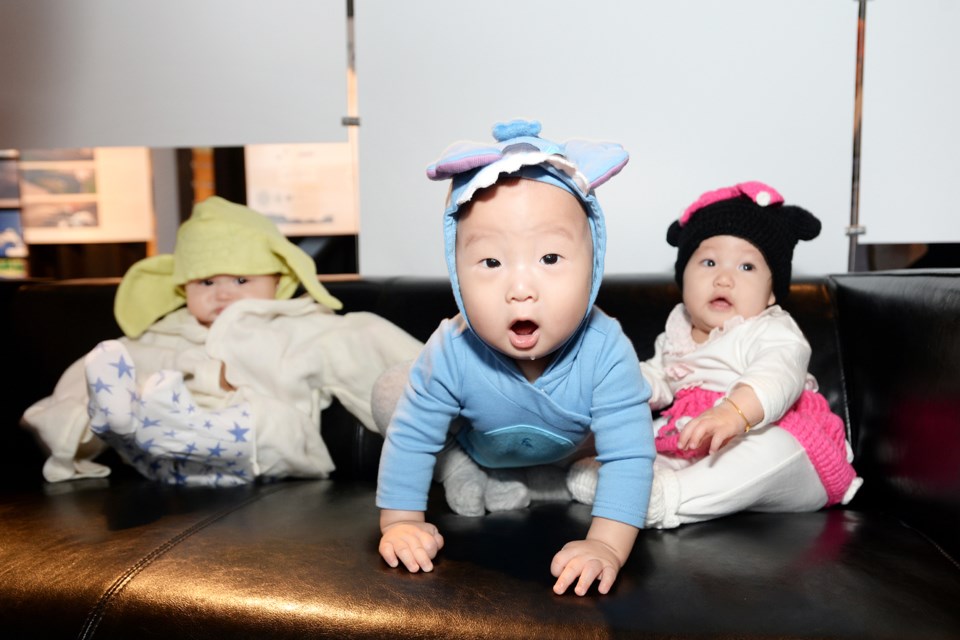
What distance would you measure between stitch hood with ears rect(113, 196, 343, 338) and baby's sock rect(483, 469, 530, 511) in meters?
0.62

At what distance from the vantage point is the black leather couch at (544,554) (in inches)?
35.0

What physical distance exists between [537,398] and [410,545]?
0.27m

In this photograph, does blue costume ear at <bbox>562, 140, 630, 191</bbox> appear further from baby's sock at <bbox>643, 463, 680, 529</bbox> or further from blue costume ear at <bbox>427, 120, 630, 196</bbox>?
baby's sock at <bbox>643, 463, 680, 529</bbox>

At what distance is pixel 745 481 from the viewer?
121 cm

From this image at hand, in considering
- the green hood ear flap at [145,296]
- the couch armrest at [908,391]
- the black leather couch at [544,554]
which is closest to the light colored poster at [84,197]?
the green hood ear flap at [145,296]

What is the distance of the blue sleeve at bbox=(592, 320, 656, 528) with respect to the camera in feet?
3.48

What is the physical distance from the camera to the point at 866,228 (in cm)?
184

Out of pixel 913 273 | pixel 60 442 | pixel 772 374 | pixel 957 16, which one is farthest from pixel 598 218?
pixel 957 16

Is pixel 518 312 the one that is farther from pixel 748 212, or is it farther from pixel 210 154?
pixel 210 154

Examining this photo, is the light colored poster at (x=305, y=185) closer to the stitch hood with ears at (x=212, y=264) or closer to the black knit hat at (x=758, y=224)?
the stitch hood with ears at (x=212, y=264)

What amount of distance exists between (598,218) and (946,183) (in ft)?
4.05

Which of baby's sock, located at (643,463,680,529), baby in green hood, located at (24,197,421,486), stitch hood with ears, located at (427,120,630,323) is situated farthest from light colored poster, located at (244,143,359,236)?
baby's sock, located at (643,463,680,529)

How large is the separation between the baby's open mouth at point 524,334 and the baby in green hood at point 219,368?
609mm

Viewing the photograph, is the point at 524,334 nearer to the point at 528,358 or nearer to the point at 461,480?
the point at 528,358
